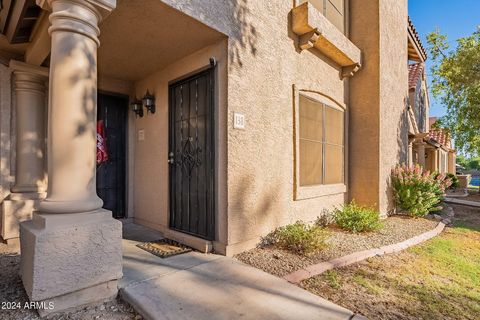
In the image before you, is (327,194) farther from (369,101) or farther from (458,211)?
(458,211)

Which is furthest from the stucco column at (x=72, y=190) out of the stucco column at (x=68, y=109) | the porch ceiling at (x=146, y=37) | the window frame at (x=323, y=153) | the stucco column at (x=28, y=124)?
the window frame at (x=323, y=153)

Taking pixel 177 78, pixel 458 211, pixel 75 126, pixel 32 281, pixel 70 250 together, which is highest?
pixel 177 78

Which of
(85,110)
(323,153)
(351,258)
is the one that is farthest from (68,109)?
(323,153)

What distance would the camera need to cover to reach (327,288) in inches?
122

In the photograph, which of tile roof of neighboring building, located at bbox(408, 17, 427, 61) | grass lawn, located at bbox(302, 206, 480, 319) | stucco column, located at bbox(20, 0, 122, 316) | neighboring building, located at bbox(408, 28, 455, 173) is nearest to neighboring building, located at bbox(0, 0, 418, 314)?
stucco column, located at bbox(20, 0, 122, 316)

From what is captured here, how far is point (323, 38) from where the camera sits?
564cm

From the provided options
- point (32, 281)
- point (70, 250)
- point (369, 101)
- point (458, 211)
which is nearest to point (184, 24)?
point (70, 250)

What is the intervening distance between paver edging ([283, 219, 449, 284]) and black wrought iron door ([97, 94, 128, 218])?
399 cm

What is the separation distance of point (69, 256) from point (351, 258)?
3584mm

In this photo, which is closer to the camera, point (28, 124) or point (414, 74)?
point (28, 124)

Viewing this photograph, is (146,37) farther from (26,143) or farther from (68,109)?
(26,143)

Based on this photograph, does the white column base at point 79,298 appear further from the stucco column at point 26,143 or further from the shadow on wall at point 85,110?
the stucco column at point 26,143

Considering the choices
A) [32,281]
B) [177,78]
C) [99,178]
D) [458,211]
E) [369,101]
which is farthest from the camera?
[458,211]

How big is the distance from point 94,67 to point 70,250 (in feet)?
5.80
